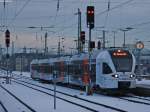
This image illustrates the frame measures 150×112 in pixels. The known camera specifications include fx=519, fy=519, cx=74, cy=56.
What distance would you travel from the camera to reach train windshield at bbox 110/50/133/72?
121 ft

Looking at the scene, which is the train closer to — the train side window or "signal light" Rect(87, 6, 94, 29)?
the train side window

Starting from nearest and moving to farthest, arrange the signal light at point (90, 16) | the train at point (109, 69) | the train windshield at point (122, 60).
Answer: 1. the signal light at point (90, 16)
2. the train at point (109, 69)
3. the train windshield at point (122, 60)

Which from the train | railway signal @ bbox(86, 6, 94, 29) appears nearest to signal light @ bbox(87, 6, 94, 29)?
railway signal @ bbox(86, 6, 94, 29)

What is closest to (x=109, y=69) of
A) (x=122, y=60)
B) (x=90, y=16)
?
(x=122, y=60)

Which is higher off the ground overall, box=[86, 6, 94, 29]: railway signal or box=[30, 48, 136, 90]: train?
box=[86, 6, 94, 29]: railway signal

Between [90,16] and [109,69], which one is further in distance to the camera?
[109,69]

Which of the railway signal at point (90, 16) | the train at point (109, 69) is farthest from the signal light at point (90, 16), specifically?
→ the train at point (109, 69)

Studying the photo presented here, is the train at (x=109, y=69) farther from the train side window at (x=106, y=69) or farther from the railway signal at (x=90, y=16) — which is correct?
the railway signal at (x=90, y=16)

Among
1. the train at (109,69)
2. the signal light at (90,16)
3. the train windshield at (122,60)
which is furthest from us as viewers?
the train windshield at (122,60)

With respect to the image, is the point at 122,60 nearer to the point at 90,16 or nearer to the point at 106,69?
the point at 106,69

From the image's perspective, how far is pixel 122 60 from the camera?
37312 mm

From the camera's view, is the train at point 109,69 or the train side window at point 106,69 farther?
the train side window at point 106,69

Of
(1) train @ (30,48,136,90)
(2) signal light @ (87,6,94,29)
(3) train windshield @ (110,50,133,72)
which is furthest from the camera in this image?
(3) train windshield @ (110,50,133,72)

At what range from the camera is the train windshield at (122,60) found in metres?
36.8
